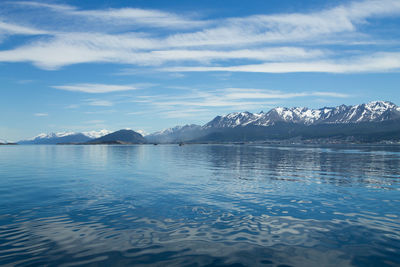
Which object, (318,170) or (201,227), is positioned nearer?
(201,227)

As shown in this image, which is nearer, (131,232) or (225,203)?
(131,232)

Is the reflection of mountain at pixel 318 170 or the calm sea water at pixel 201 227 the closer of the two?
the calm sea water at pixel 201 227

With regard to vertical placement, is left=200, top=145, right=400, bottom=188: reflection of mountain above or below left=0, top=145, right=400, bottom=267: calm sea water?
below

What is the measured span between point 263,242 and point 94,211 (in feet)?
56.2

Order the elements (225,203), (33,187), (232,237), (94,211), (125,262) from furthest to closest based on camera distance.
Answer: (33,187) < (225,203) < (94,211) < (232,237) < (125,262)

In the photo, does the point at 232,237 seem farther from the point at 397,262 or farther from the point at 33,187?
the point at 33,187

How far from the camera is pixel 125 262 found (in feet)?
51.5

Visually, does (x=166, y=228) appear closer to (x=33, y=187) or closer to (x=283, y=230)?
(x=283, y=230)

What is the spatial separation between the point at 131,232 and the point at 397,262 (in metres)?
17.5

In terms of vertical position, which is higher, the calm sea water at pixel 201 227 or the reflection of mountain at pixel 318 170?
the calm sea water at pixel 201 227

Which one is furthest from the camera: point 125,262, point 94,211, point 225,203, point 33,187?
point 33,187

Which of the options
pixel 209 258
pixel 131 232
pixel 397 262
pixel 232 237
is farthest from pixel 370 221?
pixel 131 232

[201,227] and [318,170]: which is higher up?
[201,227]

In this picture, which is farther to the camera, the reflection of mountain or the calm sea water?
the reflection of mountain
